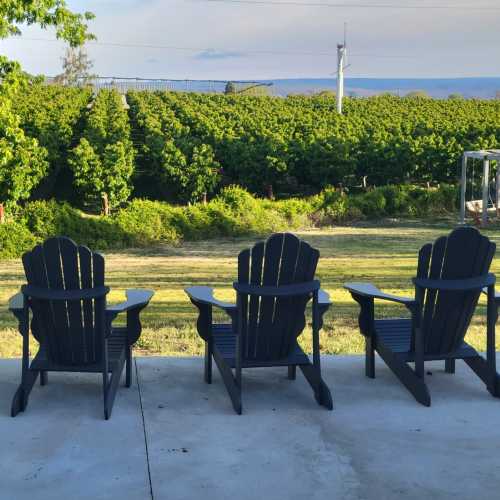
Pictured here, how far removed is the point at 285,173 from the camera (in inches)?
1374

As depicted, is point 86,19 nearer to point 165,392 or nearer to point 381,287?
point 381,287

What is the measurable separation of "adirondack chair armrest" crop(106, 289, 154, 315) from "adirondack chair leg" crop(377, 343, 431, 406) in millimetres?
1445

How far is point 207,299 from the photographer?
15.4ft

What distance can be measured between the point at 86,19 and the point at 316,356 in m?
14.9

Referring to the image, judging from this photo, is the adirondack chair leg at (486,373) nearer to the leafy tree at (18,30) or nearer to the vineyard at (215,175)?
the leafy tree at (18,30)

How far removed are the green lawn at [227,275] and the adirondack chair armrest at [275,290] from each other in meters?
2.22

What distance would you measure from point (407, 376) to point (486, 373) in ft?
1.53

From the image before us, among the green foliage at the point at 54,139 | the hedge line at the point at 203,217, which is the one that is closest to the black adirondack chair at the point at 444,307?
the hedge line at the point at 203,217

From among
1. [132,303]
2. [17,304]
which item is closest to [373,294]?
[132,303]

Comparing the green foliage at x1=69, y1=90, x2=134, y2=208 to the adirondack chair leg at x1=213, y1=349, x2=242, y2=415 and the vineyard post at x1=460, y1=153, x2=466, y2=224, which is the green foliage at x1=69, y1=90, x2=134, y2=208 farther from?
the adirondack chair leg at x1=213, y1=349, x2=242, y2=415

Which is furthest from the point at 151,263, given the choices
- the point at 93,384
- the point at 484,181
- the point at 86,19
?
the point at 93,384

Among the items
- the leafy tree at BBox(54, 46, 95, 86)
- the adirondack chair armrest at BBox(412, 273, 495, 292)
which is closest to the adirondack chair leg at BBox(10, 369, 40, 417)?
the adirondack chair armrest at BBox(412, 273, 495, 292)

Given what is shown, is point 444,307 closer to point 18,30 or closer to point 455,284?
point 455,284

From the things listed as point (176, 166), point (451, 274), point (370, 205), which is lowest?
point (370, 205)
